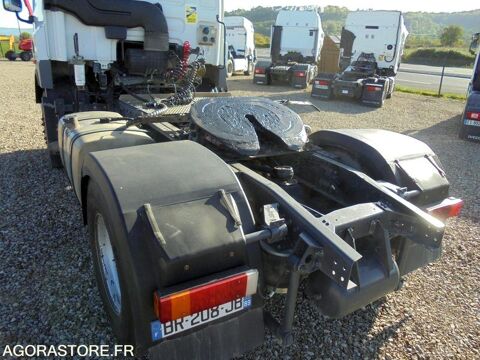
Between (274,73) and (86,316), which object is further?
(274,73)

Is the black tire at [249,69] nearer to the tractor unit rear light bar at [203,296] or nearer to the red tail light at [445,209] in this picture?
the red tail light at [445,209]

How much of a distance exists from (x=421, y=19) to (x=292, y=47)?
18705cm

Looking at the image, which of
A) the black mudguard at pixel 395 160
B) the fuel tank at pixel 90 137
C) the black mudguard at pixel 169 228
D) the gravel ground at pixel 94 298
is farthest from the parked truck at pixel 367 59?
the black mudguard at pixel 169 228

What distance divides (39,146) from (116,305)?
5285 millimetres

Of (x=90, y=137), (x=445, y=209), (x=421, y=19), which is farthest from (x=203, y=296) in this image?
(x=421, y=19)

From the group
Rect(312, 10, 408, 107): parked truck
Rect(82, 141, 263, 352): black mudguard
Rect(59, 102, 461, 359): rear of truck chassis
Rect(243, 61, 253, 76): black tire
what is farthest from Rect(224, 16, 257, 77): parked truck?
Rect(82, 141, 263, 352): black mudguard

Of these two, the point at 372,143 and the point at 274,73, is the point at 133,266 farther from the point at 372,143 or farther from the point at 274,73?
the point at 274,73

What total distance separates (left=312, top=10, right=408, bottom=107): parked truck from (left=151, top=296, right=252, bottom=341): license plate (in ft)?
41.4

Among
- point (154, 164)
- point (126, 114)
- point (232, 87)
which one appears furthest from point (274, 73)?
point (154, 164)

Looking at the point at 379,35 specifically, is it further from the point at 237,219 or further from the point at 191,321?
the point at 191,321

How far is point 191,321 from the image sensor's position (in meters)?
1.71

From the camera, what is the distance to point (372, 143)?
288 cm

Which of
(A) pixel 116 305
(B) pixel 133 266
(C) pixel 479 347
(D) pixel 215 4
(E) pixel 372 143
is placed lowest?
(C) pixel 479 347

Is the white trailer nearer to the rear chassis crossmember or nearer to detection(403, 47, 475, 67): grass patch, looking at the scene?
the rear chassis crossmember
